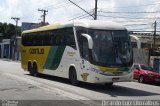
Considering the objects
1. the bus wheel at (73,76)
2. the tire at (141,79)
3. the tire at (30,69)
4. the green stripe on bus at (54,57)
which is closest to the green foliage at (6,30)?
the tire at (30,69)

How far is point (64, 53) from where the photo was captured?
22297mm

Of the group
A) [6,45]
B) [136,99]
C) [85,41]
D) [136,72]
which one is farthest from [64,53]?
[6,45]

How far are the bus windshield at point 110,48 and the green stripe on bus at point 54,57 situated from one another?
362 centimetres

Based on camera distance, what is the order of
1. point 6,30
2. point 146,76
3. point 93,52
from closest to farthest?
1. point 93,52
2. point 146,76
3. point 6,30

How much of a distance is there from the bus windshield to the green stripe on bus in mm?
3623

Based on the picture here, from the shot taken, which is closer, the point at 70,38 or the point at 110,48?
the point at 110,48

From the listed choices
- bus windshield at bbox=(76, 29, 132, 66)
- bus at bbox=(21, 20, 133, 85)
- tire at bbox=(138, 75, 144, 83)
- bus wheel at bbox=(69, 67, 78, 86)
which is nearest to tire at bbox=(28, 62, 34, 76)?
bus at bbox=(21, 20, 133, 85)

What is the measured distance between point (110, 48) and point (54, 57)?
18.1ft

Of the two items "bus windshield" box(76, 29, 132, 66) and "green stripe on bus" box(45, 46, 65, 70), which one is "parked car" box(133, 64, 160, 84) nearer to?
"green stripe on bus" box(45, 46, 65, 70)

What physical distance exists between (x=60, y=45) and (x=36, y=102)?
9085 millimetres

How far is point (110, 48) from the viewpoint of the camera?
62.7ft

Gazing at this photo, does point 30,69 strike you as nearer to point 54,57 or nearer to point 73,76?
point 54,57

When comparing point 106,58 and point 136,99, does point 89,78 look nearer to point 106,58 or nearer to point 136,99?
point 106,58

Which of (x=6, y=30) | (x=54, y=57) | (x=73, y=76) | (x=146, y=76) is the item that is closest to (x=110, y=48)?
(x=73, y=76)
